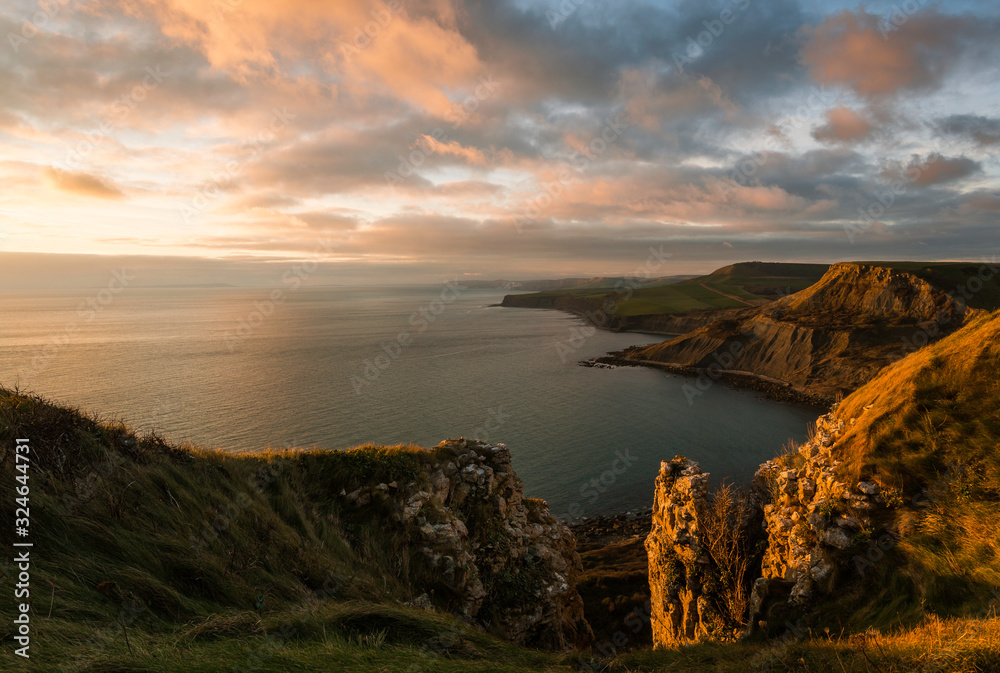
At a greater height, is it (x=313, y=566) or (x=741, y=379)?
(x=313, y=566)

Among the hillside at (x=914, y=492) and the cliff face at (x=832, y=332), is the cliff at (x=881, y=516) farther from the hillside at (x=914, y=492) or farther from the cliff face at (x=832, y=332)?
the cliff face at (x=832, y=332)

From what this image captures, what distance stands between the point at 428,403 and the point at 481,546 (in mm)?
44868

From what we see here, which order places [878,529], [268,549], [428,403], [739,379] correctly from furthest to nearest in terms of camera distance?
[739,379], [428,403], [878,529], [268,549]

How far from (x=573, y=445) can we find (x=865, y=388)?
34464 mm

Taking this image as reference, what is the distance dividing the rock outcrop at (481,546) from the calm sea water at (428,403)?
20.4 metres

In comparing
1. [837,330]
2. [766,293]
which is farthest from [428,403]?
[766,293]

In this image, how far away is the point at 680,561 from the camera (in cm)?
1521

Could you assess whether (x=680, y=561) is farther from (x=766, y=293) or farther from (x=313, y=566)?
(x=766, y=293)

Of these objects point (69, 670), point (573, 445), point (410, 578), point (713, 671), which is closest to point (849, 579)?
point (713, 671)

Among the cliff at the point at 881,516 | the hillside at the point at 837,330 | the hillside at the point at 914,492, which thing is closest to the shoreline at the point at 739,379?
the hillside at the point at 837,330

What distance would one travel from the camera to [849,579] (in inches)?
391

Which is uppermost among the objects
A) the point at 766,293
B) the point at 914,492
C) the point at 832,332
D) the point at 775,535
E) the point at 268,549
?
the point at 766,293

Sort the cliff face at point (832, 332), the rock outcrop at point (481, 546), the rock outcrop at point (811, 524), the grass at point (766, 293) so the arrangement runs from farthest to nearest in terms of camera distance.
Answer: the grass at point (766, 293) → the cliff face at point (832, 332) → the rock outcrop at point (481, 546) → the rock outcrop at point (811, 524)

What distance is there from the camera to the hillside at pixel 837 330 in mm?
73188
